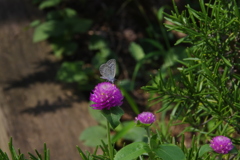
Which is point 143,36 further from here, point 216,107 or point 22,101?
point 216,107

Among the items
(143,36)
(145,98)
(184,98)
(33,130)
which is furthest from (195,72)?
(143,36)

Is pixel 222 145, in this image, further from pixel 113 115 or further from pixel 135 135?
pixel 135 135

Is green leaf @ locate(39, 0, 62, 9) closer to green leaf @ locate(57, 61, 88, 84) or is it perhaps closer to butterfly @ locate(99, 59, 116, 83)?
green leaf @ locate(57, 61, 88, 84)

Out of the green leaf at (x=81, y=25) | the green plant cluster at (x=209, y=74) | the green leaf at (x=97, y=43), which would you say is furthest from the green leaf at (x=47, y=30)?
the green plant cluster at (x=209, y=74)

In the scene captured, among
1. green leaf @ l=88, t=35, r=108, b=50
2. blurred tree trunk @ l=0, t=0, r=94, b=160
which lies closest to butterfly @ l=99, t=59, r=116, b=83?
blurred tree trunk @ l=0, t=0, r=94, b=160

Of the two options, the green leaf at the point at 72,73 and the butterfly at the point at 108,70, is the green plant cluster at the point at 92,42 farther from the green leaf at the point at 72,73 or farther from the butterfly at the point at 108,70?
the butterfly at the point at 108,70

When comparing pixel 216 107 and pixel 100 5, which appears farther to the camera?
pixel 100 5

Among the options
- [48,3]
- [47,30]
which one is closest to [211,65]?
[47,30]
